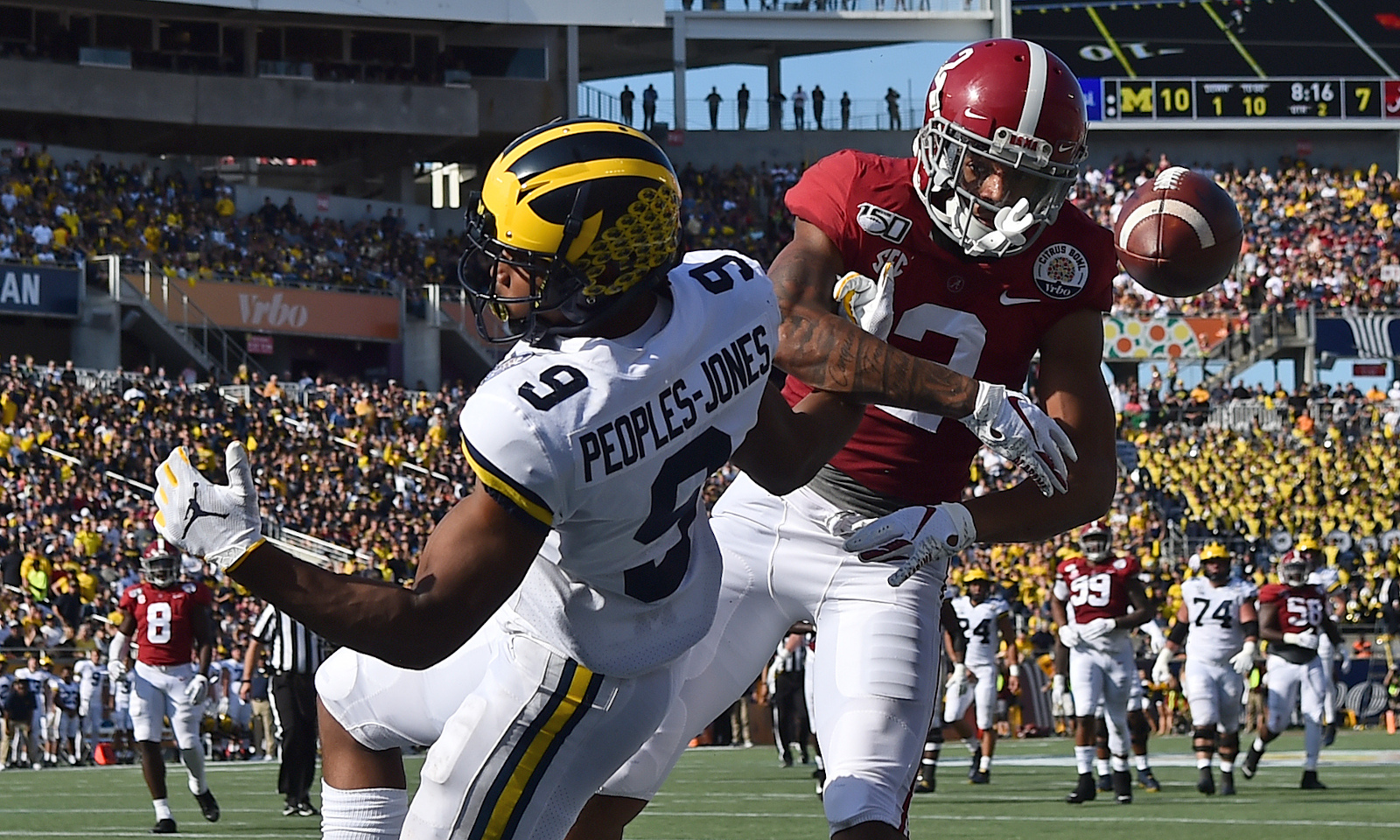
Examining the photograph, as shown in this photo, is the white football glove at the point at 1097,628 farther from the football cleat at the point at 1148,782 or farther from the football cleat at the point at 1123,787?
the football cleat at the point at 1148,782

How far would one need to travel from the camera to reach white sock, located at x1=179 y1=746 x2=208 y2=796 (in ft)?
37.2

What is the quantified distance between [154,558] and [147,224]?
22054mm

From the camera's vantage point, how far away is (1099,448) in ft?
14.9

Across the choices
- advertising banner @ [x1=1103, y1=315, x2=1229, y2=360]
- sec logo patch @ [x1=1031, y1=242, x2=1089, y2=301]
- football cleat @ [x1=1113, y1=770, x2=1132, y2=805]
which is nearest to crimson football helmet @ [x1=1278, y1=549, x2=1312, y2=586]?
football cleat @ [x1=1113, y1=770, x2=1132, y2=805]

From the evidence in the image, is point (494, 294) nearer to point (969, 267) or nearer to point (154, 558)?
point (969, 267)

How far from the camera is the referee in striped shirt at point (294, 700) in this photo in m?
11.5

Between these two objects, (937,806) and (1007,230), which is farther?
(937,806)

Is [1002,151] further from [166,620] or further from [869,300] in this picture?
[166,620]

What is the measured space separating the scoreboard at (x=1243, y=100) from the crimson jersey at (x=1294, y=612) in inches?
925

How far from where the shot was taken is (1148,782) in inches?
511

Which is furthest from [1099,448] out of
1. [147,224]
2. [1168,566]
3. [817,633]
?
[147,224]

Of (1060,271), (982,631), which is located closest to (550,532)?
(1060,271)

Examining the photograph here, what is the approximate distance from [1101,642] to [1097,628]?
0.56 ft

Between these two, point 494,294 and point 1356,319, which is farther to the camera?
point 1356,319
